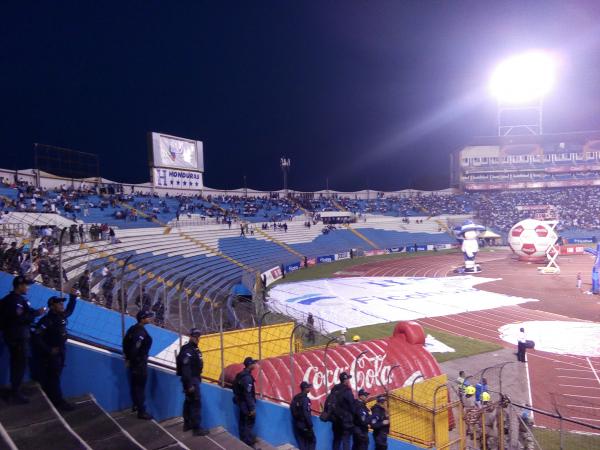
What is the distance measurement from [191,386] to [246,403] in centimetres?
91

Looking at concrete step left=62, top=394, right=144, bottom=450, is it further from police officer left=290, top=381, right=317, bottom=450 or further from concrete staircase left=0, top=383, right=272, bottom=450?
police officer left=290, top=381, right=317, bottom=450

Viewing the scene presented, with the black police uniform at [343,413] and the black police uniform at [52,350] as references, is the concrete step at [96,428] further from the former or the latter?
the black police uniform at [343,413]

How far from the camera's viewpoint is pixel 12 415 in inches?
203

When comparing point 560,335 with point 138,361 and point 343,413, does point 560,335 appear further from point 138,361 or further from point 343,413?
point 138,361

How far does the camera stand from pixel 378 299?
27844 mm

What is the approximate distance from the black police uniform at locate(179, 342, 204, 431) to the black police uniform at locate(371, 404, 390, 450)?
120 inches

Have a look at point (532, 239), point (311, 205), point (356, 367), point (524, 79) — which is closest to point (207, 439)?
point (356, 367)

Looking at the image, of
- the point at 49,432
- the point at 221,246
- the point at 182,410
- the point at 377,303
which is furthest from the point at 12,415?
the point at 221,246

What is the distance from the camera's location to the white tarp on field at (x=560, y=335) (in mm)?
17125

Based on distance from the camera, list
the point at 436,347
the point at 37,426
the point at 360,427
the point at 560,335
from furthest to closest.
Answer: the point at 560,335, the point at 436,347, the point at 360,427, the point at 37,426

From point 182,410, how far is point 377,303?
20.8m

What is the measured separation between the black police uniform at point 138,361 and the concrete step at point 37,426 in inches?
42.4

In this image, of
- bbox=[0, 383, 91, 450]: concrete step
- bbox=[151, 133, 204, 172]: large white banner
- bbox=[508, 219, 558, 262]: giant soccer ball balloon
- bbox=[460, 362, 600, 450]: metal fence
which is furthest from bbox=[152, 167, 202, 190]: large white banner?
bbox=[0, 383, 91, 450]: concrete step

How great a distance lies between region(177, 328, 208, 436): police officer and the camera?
6438 millimetres
